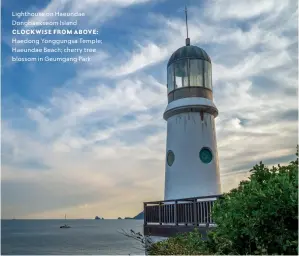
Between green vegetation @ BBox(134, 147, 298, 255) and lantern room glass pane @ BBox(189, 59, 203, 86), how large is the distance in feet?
26.9

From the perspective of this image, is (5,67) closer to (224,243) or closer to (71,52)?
(71,52)

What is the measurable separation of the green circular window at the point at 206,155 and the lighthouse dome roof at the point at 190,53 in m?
3.61

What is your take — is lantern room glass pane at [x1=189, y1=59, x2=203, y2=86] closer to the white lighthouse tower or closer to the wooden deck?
the white lighthouse tower

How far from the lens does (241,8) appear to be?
377 inches

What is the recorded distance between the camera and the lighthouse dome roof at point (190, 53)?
44.6 ft

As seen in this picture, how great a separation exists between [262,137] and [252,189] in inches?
293

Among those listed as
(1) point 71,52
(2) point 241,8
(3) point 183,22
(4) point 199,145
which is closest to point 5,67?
(1) point 71,52

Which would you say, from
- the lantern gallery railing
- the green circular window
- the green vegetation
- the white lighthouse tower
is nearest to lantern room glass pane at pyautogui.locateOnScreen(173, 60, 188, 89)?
the white lighthouse tower

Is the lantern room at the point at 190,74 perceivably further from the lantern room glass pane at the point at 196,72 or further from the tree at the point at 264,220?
the tree at the point at 264,220

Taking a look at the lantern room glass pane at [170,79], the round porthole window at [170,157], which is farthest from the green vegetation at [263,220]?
the lantern room glass pane at [170,79]

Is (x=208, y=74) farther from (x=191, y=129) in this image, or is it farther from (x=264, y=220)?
(x=264, y=220)

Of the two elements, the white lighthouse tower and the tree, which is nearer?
the tree

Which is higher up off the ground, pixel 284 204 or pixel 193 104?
pixel 193 104

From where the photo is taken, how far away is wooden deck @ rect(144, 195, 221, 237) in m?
9.84
